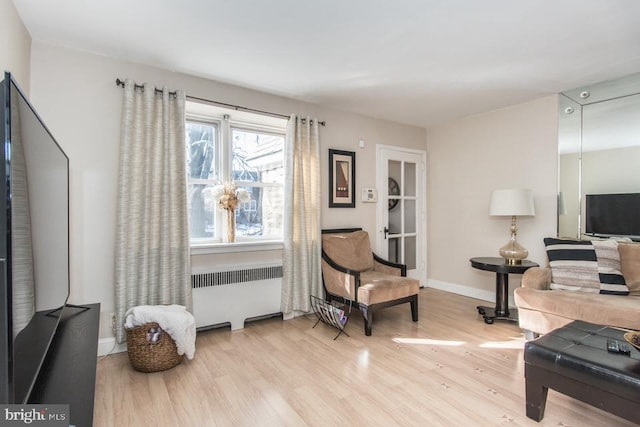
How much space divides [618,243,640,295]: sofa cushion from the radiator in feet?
10.0

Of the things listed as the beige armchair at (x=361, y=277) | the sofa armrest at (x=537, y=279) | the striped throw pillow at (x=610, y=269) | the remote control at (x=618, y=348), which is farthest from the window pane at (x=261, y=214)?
the striped throw pillow at (x=610, y=269)

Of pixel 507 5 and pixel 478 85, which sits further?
pixel 478 85

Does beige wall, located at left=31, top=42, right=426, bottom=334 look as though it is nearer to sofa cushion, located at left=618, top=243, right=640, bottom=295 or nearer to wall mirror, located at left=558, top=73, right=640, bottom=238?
wall mirror, located at left=558, top=73, right=640, bottom=238

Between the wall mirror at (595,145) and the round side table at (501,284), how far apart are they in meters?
0.71

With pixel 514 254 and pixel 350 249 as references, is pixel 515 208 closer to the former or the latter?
pixel 514 254

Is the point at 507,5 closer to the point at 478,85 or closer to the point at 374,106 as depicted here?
the point at 478,85

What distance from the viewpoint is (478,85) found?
3182 mm

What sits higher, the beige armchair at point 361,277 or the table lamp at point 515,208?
the table lamp at point 515,208

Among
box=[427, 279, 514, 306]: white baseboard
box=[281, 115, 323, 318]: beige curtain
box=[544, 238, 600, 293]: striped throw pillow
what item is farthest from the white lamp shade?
box=[281, 115, 323, 318]: beige curtain

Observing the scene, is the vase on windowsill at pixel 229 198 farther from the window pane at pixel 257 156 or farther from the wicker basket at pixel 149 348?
the wicker basket at pixel 149 348

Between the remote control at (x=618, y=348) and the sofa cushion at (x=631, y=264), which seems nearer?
the remote control at (x=618, y=348)

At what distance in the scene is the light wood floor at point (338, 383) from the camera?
1.80 m

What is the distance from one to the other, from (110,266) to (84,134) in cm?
104

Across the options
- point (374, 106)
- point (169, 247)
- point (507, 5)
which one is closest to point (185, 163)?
point (169, 247)
